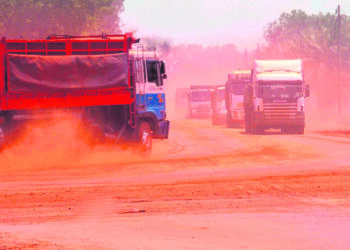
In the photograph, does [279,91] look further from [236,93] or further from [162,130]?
[162,130]

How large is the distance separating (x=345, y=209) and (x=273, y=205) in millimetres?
1071

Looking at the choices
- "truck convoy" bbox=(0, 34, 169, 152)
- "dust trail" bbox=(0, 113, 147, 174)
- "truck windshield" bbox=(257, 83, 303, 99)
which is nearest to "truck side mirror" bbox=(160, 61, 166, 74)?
"truck convoy" bbox=(0, 34, 169, 152)

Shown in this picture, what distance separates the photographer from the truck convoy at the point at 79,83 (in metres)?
21.3

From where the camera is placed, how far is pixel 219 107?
58.8 metres

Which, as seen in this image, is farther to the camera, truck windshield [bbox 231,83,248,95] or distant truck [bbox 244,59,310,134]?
truck windshield [bbox 231,83,248,95]

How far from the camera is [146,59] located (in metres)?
24.1

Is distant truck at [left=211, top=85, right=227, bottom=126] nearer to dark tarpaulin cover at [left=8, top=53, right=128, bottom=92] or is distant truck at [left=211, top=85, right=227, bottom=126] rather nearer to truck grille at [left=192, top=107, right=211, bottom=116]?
truck grille at [left=192, top=107, right=211, bottom=116]

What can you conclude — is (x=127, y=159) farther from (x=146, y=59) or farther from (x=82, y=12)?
(x=82, y=12)

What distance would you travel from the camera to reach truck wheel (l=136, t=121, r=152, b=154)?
2366 cm

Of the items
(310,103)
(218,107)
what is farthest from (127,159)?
(310,103)

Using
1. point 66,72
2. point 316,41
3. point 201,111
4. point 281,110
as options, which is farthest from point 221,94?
point 316,41

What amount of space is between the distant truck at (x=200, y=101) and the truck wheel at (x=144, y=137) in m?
50.6

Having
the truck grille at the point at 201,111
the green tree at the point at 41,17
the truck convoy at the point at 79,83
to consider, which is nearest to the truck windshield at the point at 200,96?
the truck grille at the point at 201,111

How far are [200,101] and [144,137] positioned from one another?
53.1m
